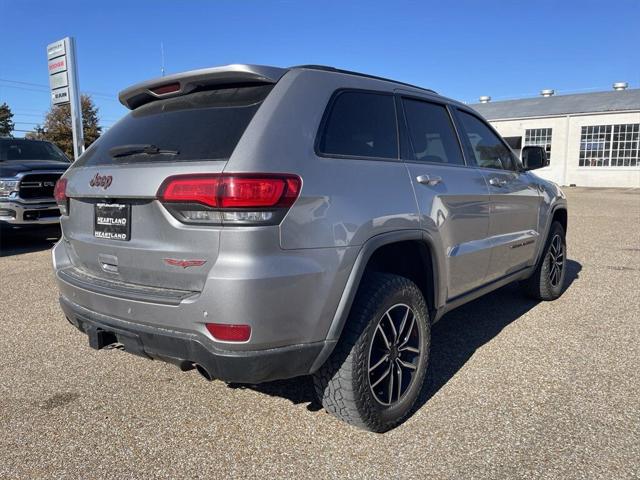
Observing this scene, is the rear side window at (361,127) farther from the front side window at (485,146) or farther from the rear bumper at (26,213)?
the rear bumper at (26,213)

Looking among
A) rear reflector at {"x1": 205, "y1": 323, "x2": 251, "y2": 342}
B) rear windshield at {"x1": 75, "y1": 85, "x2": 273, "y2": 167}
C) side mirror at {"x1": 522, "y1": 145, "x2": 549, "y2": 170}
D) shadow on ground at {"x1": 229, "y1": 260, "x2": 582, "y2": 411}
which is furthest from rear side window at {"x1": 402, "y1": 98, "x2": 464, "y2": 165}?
rear reflector at {"x1": 205, "y1": 323, "x2": 251, "y2": 342}

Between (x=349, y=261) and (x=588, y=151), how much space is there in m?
32.2

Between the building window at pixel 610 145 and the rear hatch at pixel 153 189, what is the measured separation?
31868 millimetres

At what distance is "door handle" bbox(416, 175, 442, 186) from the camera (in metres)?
3.00

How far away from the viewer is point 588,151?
98.6 feet

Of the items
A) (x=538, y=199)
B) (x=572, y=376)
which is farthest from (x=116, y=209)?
(x=538, y=199)

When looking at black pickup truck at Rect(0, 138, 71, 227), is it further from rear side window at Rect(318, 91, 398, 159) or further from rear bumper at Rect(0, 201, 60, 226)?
rear side window at Rect(318, 91, 398, 159)

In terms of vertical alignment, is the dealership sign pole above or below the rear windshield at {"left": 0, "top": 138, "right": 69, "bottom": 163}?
above

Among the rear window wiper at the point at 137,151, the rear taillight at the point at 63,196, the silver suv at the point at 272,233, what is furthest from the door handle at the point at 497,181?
the rear taillight at the point at 63,196

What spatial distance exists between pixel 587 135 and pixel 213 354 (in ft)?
107

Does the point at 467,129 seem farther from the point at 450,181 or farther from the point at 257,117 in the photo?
the point at 257,117

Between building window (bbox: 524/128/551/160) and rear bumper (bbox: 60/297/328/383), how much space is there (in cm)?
3246

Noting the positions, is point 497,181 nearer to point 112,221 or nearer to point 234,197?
point 234,197

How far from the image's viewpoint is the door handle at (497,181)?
3878 mm
